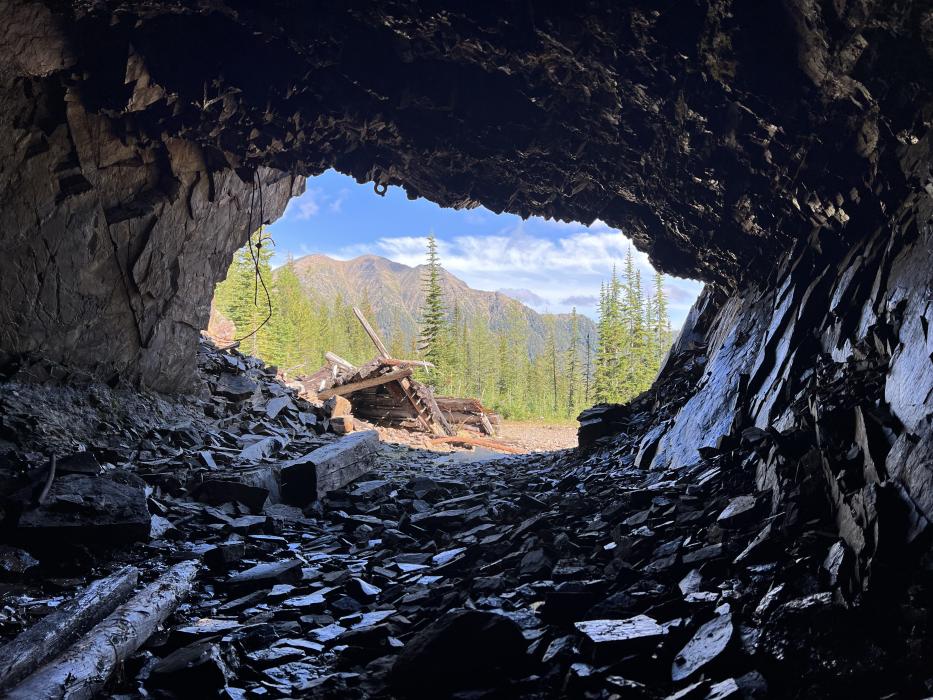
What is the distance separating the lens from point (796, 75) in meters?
5.57

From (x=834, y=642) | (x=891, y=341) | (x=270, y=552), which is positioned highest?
(x=891, y=341)

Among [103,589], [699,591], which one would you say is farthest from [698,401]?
[103,589]

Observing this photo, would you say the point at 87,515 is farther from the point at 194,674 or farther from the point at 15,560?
the point at 194,674

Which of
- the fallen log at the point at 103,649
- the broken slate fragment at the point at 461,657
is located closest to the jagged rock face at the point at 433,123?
the broken slate fragment at the point at 461,657

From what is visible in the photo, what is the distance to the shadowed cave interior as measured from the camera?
10.2 ft

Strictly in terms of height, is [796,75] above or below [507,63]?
below

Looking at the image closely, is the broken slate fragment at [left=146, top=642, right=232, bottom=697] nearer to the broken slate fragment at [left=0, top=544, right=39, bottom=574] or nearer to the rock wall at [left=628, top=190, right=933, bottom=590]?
the broken slate fragment at [left=0, top=544, right=39, bottom=574]

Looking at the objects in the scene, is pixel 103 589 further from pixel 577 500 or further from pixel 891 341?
pixel 891 341

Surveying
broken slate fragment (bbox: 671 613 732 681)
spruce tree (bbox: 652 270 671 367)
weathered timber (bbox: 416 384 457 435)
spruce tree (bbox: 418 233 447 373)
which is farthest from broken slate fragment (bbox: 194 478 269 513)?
spruce tree (bbox: 652 270 671 367)

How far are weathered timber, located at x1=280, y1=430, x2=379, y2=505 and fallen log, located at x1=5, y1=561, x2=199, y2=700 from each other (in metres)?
4.16

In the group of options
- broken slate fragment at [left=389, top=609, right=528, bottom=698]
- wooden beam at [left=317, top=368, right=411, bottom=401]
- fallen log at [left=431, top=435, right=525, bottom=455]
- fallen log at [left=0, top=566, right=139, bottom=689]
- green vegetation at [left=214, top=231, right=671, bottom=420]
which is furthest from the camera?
green vegetation at [left=214, top=231, right=671, bottom=420]

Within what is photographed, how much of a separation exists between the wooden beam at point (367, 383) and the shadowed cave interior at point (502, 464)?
8.26 m

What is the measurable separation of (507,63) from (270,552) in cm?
726

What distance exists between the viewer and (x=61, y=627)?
3.29 meters
